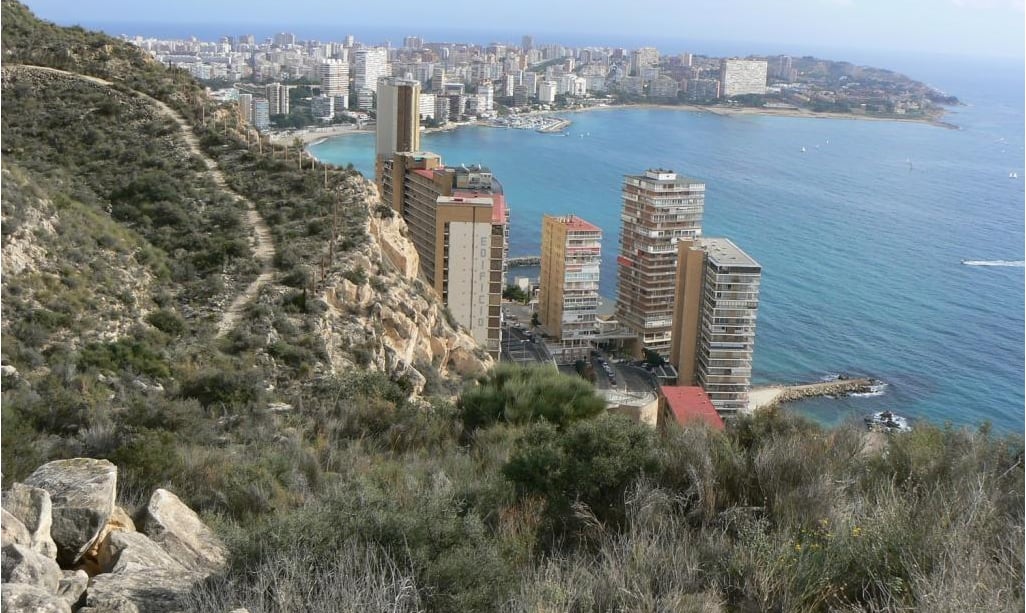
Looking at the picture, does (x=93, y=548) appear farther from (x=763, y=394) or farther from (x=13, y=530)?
(x=763, y=394)

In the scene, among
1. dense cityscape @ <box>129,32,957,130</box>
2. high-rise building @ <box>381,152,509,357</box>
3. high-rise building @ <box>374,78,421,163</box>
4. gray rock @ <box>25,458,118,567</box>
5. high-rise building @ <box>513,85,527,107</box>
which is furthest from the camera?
high-rise building @ <box>513,85,527,107</box>

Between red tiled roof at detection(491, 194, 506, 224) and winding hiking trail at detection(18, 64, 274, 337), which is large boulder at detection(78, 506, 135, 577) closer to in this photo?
winding hiking trail at detection(18, 64, 274, 337)

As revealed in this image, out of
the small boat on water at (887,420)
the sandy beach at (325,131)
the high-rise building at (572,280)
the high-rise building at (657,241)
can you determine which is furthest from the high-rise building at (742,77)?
the small boat on water at (887,420)

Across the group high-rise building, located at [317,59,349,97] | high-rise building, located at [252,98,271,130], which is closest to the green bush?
high-rise building, located at [252,98,271,130]

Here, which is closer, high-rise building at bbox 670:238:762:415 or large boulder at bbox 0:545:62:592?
large boulder at bbox 0:545:62:592

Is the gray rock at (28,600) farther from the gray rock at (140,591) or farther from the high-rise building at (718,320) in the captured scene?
the high-rise building at (718,320)

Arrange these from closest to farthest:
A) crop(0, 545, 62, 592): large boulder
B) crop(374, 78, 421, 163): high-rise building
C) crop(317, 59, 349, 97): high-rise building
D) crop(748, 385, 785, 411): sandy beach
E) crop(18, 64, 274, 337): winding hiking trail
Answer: crop(0, 545, 62, 592): large boulder → crop(18, 64, 274, 337): winding hiking trail → crop(748, 385, 785, 411): sandy beach → crop(374, 78, 421, 163): high-rise building → crop(317, 59, 349, 97): high-rise building
